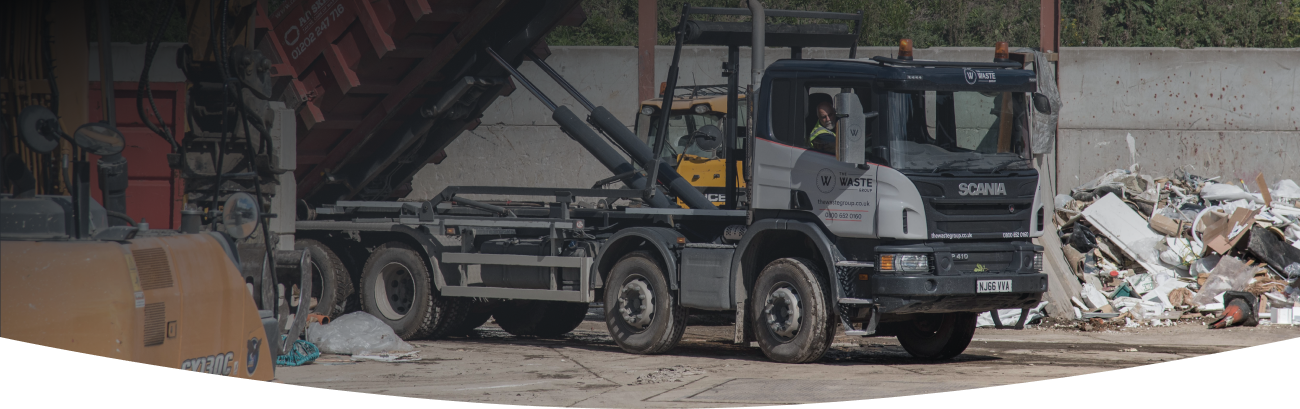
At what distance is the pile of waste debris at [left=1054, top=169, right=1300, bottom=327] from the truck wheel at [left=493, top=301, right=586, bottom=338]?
15.2 feet

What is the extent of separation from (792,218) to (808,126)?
2.08ft

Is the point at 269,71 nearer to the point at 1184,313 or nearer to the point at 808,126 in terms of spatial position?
the point at 808,126

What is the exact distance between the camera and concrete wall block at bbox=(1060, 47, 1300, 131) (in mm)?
15094

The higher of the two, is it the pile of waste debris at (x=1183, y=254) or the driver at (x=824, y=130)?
the driver at (x=824, y=130)

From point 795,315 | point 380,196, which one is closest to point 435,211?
point 380,196

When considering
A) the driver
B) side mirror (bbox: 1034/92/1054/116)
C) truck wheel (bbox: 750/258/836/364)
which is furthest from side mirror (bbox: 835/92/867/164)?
side mirror (bbox: 1034/92/1054/116)

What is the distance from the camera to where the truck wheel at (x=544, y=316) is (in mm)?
11062

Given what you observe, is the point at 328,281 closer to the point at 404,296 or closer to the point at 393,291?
the point at 393,291

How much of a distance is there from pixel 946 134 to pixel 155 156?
5.06 m

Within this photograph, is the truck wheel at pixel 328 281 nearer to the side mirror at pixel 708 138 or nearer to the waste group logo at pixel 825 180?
the side mirror at pixel 708 138

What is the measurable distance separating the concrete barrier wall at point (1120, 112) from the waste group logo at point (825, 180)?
23.0 feet

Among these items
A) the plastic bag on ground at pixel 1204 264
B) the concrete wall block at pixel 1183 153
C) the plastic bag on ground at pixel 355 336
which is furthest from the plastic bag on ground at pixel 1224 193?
the plastic bag on ground at pixel 355 336

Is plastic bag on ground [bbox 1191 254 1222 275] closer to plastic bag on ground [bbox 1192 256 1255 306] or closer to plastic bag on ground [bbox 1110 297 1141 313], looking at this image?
plastic bag on ground [bbox 1192 256 1255 306]

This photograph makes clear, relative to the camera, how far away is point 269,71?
849 centimetres
